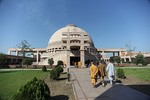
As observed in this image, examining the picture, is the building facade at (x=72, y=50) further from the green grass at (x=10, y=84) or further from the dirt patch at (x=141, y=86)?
the dirt patch at (x=141, y=86)

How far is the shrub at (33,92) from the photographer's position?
534cm

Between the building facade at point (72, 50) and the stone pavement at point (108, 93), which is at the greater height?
the building facade at point (72, 50)

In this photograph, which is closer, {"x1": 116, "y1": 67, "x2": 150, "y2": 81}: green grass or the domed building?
{"x1": 116, "y1": 67, "x2": 150, "y2": 81}: green grass

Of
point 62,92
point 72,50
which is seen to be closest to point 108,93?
point 62,92

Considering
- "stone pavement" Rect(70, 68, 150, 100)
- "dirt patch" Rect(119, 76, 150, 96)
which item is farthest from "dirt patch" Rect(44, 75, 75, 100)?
"dirt patch" Rect(119, 76, 150, 96)

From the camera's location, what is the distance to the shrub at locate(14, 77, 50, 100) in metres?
5.34

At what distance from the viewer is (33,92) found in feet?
18.4

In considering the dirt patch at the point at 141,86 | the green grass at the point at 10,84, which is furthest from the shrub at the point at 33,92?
the dirt patch at the point at 141,86

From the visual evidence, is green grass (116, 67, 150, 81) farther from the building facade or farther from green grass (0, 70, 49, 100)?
the building facade

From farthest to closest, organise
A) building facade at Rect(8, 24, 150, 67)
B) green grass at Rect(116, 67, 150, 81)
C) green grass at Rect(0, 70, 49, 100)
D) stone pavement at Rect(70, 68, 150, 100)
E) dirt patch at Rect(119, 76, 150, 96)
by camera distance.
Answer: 1. building facade at Rect(8, 24, 150, 67)
2. green grass at Rect(116, 67, 150, 81)
3. dirt patch at Rect(119, 76, 150, 96)
4. green grass at Rect(0, 70, 49, 100)
5. stone pavement at Rect(70, 68, 150, 100)

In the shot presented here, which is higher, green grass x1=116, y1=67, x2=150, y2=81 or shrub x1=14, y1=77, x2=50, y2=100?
shrub x1=14, y1=77, x2=50, y2=100

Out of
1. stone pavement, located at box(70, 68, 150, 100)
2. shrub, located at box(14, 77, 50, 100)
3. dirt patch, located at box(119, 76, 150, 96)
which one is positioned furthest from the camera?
dirt patch, located at box(119, 76, 150, 96)

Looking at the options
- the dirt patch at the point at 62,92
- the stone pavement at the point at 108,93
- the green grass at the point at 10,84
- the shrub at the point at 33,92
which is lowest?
the dirt patch at the point at 62,92

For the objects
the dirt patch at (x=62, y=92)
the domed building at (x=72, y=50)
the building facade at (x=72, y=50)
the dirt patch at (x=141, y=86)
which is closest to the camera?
the dirt patch at (x=62, y=92)
